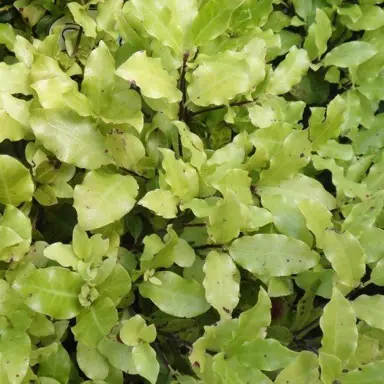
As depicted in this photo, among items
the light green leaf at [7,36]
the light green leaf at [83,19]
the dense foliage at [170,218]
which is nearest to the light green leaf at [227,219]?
the dense foliage at [170,218]

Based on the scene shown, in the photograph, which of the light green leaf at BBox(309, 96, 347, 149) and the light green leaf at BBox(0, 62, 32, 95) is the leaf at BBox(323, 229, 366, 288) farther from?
the light green leaf at BBox(0, 62, 32, 95)

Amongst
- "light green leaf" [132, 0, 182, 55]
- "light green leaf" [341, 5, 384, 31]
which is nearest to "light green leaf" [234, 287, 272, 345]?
"light green leaf" [132, 0, 182, 55]

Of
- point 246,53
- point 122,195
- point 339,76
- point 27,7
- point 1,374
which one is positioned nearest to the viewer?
point 1,374

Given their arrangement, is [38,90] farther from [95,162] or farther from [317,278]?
[317,278]

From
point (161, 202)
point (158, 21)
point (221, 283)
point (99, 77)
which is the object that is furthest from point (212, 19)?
point (221, 283)

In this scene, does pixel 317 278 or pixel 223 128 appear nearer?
pixel 317 278

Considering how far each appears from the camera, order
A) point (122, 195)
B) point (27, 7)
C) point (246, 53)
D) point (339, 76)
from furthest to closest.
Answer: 1. point (339, 76)
2. point (27, 7)
3. point (246, 53)
4. point (122, 195)

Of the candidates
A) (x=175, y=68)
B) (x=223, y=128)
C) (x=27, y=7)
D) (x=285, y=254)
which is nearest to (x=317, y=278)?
(x=285, y=254)
